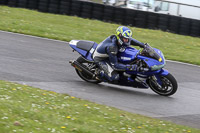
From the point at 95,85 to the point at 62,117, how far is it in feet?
11.6

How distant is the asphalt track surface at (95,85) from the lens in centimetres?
859

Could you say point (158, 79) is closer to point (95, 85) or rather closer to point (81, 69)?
point (95, 85)

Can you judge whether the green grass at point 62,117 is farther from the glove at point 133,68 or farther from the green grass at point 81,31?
the green grass at point 81,31

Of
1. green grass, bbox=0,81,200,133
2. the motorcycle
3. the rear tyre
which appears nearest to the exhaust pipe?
the motorcycle

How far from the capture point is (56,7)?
68.7 feet

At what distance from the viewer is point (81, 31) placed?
18594 millimetres

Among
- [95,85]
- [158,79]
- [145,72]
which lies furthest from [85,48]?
[158,79]

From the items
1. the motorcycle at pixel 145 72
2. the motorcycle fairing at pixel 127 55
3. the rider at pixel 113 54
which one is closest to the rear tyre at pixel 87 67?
the motorcycle at pixel 145 72

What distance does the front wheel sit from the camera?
9.44 meters

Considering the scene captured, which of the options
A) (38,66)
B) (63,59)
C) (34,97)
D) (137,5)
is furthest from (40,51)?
(137,5)

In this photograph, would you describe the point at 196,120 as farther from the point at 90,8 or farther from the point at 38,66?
the point at 90,8

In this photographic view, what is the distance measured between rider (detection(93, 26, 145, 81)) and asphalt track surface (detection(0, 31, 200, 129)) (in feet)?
1.48

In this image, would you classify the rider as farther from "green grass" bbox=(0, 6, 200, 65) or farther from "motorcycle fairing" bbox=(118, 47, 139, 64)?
"green grass" bbox=(0, 6, 200, 65)

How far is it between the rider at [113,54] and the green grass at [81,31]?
5.60 metres
